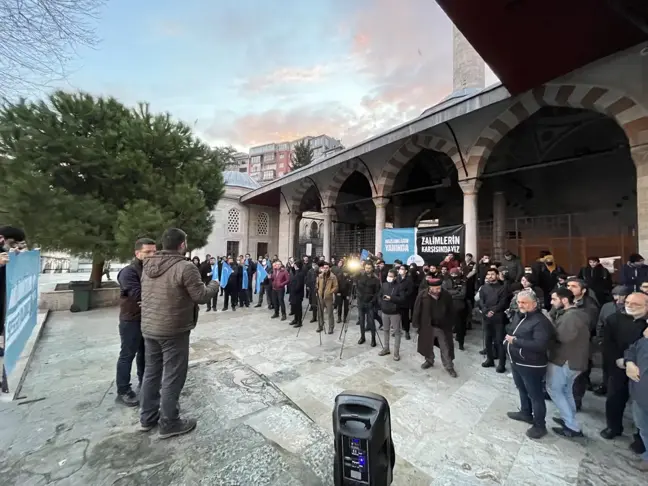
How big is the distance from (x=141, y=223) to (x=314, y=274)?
5035 millimetres

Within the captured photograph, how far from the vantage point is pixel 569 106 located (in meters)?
6.41

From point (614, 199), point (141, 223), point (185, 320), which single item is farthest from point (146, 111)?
point (614, 199)

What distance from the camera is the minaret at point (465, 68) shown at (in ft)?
39.9

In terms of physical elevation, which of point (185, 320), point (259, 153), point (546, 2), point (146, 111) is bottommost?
point (185, 320)

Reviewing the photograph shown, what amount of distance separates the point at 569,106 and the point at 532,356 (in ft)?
20.6

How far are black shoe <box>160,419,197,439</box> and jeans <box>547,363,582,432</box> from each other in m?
3.38

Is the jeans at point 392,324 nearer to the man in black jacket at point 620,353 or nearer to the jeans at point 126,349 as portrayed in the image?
the man in black jacket at point 620,353

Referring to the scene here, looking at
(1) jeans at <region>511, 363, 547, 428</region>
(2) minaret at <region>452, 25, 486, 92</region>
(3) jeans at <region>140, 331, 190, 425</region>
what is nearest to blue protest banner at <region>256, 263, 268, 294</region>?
(3) jeans at <region>140, 331, 190, 425</region>

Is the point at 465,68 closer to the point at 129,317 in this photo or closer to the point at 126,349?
the point at 129,317

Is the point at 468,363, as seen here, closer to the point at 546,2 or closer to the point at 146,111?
the point at 546,2

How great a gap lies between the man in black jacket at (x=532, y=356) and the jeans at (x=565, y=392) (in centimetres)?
13

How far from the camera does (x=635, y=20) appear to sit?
13.2 feet

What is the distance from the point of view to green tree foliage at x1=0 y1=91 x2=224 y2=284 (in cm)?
781

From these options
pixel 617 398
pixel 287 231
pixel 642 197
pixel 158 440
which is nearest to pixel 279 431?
pixel 158 440
